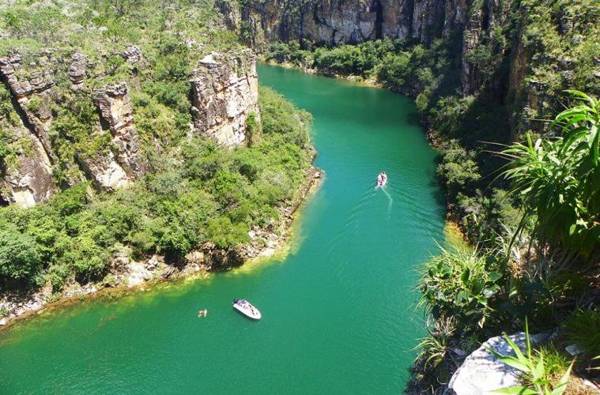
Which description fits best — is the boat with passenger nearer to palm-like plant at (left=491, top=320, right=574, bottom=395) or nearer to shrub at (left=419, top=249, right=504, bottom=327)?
shrub at (left=419, top=249, right=504, bottom=327)

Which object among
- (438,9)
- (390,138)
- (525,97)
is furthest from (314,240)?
(438,9)

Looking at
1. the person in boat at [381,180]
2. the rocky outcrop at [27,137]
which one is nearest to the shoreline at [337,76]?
the person in boat at [381,180]

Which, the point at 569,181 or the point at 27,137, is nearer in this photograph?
the point at 569,181

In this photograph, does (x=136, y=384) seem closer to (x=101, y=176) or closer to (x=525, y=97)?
(x=101, y=176)

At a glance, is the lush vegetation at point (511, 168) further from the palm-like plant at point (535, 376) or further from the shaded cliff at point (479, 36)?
the shaded cliff at point (479, 36)

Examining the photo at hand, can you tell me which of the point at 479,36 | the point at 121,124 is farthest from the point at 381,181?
the point at 479,36

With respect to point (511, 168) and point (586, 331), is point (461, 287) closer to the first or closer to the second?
point (511, 168)

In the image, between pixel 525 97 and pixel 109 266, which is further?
pixel 525 97
